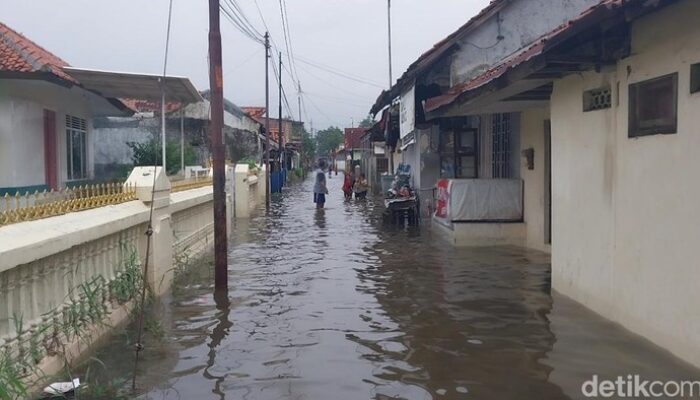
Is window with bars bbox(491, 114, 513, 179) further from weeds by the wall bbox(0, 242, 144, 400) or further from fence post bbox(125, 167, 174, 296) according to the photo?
weeds by the wall bbox(0, 242, 144, 400)

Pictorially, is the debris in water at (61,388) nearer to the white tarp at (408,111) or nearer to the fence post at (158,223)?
the fence post at (158,223)

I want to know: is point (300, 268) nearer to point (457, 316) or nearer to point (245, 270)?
point (245, 270)

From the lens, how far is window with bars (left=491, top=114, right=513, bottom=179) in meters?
13.9

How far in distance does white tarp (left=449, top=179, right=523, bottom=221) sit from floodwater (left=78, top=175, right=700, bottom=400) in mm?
1972

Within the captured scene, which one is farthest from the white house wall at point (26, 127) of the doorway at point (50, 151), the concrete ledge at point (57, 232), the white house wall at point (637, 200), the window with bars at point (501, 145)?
the white house wall at point (637, 200)

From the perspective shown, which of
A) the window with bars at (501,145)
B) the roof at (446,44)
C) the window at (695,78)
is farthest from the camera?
the roof at (446,44)

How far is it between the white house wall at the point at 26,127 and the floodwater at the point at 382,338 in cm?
483

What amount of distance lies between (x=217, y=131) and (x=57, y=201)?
324 centimetres

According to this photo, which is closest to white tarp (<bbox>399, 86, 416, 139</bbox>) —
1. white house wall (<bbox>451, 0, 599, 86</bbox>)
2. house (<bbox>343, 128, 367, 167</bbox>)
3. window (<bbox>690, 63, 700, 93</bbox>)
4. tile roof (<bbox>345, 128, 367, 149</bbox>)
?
white house wall (<bbox>451, 0, 599, 86</bbox>)

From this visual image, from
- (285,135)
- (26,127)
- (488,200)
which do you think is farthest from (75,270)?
(285,135)

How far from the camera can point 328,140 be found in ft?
439

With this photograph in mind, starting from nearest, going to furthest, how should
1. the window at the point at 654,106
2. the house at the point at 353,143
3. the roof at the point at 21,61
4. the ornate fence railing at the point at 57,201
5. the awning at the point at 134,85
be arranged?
1. the ornate fence railing at the point at 57,201
2. the window at the point at 654,106
3. the awning at the point at 134,85
4. the roof at the point at 21,61
5. the house at the point at 353,143

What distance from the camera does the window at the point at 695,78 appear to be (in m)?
5.11

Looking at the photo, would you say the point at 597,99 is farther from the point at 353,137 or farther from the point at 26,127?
the point at 353,137
